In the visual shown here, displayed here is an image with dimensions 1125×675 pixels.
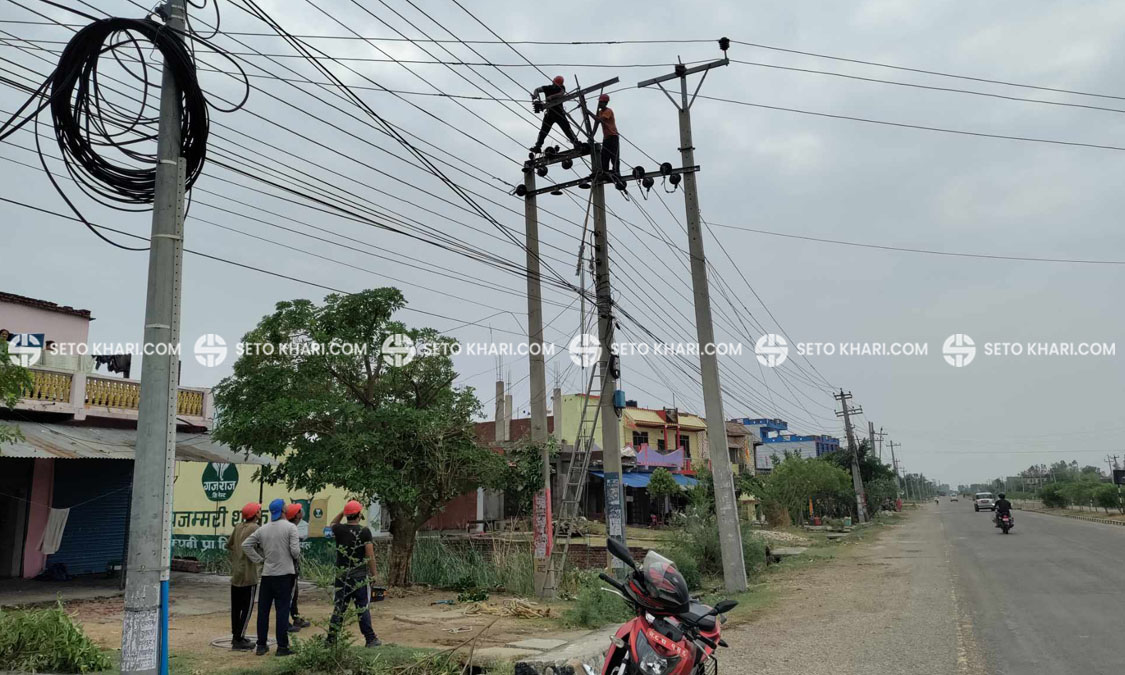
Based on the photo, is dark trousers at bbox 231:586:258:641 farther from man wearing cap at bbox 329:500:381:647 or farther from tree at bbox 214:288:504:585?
tree at bbox 214:288:504:585

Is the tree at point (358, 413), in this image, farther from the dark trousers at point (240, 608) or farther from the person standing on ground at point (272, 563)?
the person standing on ground at point (272, 563)

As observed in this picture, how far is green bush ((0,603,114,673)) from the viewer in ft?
22.3

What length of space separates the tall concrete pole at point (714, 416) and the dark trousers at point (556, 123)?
274 centimetres

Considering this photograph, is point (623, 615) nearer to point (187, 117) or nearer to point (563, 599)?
point (563, 599)

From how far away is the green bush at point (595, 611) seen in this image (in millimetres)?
10609

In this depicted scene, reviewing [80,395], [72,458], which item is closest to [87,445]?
[72,458]

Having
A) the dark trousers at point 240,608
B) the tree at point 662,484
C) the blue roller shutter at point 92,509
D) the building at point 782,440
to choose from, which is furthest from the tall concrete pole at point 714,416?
the building at point 782,440

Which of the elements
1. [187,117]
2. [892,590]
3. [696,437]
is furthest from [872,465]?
[187,117]

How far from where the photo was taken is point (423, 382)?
15.1 m

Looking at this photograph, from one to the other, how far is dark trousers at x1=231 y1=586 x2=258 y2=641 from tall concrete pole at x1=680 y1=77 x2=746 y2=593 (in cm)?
862

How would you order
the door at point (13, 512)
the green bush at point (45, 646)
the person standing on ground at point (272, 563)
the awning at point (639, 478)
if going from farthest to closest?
the awning at point (639, 478), the door at point (13, 512), the person standing on ground at point (272, 563), the green bush at point (45, 646)

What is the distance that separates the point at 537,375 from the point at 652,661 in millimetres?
12913

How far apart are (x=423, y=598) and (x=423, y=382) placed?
13.6 ft

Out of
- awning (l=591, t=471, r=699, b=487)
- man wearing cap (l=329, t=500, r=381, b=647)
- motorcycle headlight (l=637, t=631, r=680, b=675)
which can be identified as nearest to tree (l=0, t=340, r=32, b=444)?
man wearing cap (l=329, t=500, r=381, b=647)
